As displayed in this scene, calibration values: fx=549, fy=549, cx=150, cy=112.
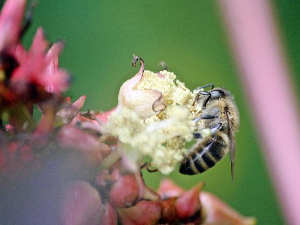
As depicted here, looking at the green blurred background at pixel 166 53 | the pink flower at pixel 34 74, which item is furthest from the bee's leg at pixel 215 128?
the green blurred background at pixel 166 53

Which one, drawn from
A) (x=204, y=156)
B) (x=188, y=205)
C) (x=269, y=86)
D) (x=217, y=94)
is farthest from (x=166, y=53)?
(x=188, y=205)

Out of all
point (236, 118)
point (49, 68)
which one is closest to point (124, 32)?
point (236, 118)

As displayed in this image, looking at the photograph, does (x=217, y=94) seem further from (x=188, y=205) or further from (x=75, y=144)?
(x=75, y=144)

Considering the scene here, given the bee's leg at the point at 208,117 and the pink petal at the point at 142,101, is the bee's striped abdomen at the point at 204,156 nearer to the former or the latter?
the bee's leg at the point at 208,117

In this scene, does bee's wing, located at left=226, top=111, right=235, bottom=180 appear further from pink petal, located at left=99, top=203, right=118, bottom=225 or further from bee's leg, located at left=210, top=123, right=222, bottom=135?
pink petal, located at left=99, top=203, right=118, bottom=225

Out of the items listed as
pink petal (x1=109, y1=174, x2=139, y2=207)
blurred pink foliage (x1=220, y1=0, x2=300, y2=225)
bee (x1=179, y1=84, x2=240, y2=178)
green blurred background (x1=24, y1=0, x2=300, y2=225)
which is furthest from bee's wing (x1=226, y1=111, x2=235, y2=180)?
blurred pink foliage (x1=220, y1=0, x2=300, y2=225)
